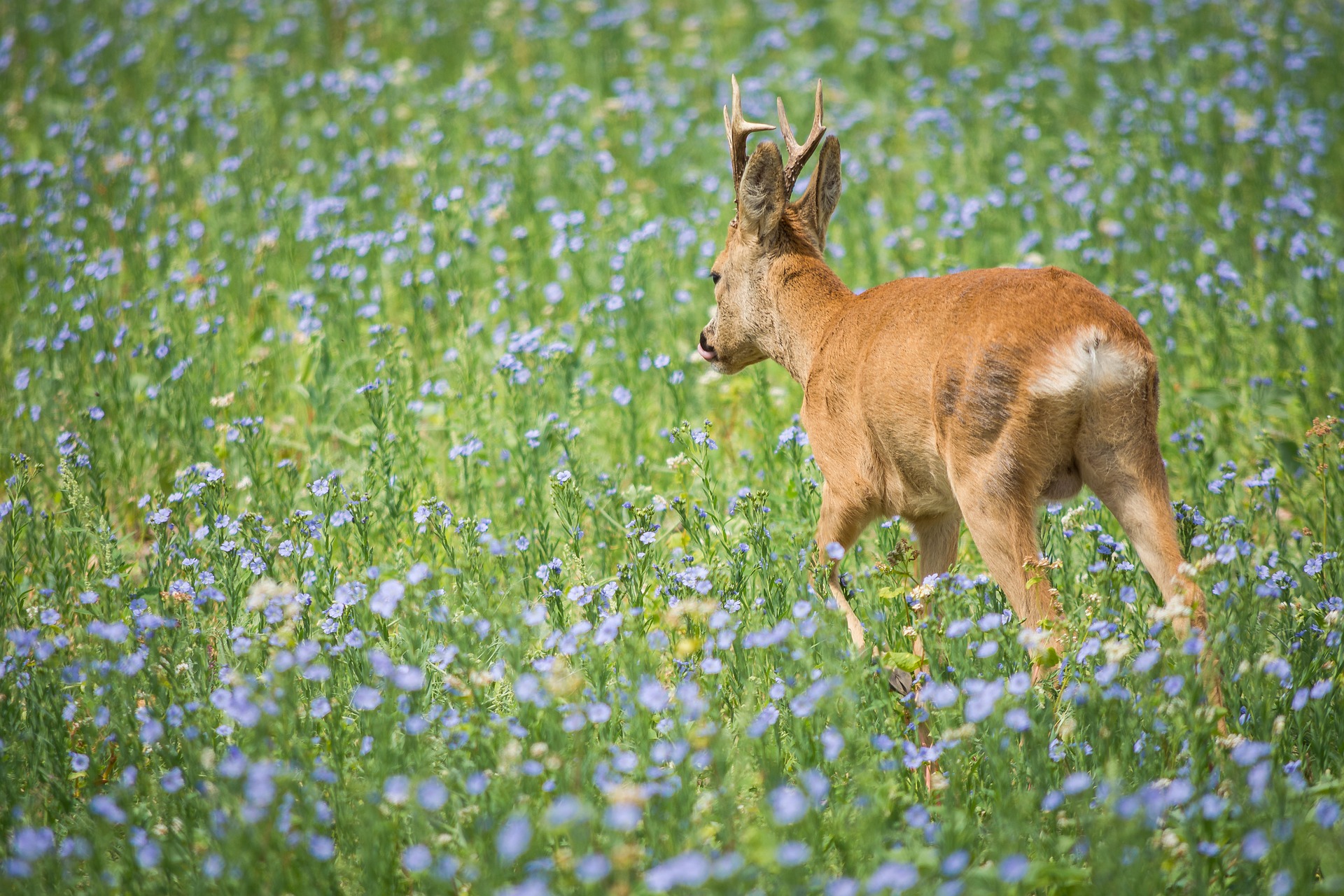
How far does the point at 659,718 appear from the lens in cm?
346

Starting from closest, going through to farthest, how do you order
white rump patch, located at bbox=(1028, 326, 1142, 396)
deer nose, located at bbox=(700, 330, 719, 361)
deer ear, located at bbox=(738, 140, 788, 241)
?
1. white rump patch, located at bbox=(1028, 326, 1142, 396)
2. deer ear, located at bbox=(738, 140, 788, 241)
3. deer nose, located at bbox=(700, 330, 719, 361)

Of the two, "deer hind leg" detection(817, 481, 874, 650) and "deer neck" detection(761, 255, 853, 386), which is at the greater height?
"deer neck" detection(761, 255, 853, 386)

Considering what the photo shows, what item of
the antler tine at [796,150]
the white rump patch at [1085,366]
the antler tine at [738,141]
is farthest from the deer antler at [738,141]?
the white rump patch at [1085,366]

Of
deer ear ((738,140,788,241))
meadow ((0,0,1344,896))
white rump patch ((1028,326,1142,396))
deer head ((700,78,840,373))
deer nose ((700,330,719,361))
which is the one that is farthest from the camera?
deer nose ((700,330,719,361))

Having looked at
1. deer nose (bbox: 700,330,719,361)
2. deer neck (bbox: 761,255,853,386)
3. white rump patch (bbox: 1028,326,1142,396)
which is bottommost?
deer nose (bbox: 700,330,719,361)

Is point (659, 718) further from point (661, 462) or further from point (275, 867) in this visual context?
point (661, 462)

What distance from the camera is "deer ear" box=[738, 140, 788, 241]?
4348 millimetres

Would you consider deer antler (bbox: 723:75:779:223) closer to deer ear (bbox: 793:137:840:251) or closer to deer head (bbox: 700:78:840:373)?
deer head (bbox: 700:78:840:373)

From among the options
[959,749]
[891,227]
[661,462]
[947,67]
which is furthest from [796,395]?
[947,67]

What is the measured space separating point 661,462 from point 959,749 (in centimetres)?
275

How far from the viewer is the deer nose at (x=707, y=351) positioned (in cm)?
487

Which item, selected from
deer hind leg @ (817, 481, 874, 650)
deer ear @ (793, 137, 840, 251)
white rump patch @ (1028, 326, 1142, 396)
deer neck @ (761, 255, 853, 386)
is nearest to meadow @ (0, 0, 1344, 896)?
deer hind leg @ (817, 481, 874, 650)

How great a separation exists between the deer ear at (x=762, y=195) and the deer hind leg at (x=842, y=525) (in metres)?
1.21

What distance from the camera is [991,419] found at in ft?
10.6
